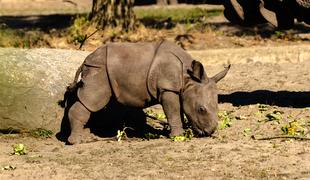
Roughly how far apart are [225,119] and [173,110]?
1434 mm

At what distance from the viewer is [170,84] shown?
7.89m

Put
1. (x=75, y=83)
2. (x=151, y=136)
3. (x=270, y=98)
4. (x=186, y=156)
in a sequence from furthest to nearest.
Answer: (x=270, y=98)
(x=151, y=136)
(x=75, y=83)
(x=186, y=156)

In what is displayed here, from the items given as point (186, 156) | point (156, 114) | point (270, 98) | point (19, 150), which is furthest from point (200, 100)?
point (270, 98)

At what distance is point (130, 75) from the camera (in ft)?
26.2

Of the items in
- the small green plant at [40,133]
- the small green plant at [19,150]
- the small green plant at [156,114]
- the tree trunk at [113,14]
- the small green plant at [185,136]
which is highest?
the tree trunk at [113,14]

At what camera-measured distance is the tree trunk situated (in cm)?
1659

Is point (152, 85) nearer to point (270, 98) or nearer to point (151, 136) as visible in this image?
point (151, 136)

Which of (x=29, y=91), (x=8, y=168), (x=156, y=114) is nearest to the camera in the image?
(x=8, y=168)

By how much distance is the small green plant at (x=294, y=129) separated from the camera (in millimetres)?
8164

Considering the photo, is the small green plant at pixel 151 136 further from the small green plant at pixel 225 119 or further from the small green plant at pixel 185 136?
the small green plant at pixel 225 119

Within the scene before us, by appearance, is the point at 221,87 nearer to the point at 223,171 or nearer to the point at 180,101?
the point at 180,101

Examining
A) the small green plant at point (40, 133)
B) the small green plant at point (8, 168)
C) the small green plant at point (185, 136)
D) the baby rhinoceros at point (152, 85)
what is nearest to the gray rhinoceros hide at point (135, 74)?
the baby rhinoceros at point (152, 85)

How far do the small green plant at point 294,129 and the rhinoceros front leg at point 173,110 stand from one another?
1.23 m

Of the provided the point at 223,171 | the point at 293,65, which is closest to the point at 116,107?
the point at 223,171
